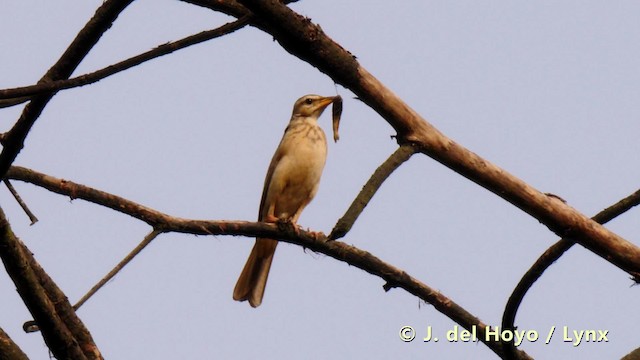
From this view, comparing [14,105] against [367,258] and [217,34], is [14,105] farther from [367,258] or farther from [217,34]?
[367,258]

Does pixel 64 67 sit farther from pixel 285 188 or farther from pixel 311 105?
pixel 311 105

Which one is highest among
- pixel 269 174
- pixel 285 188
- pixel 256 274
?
pixel 269 174

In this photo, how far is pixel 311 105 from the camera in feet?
24.7

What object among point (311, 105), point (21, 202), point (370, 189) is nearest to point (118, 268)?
point (21, 202)

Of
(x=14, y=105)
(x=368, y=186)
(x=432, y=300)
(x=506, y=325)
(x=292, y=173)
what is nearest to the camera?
(x=368, y=186)

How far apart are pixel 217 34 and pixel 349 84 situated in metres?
0.60

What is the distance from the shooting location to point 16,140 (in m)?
3.14

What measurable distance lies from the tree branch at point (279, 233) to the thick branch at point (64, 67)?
478 millimetres

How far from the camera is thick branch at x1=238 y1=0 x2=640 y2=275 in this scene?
295 centimetres

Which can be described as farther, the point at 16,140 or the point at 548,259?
the point at 548,259

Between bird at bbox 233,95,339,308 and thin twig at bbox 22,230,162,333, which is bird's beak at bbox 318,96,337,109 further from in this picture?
thin twig at bbox 22,230,162,333

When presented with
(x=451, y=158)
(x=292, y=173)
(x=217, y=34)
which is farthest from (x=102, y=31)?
(x=292, y=173)

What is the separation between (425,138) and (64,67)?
1.31 meters

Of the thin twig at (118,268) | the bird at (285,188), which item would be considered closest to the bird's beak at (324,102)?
the bird at (285,188)
